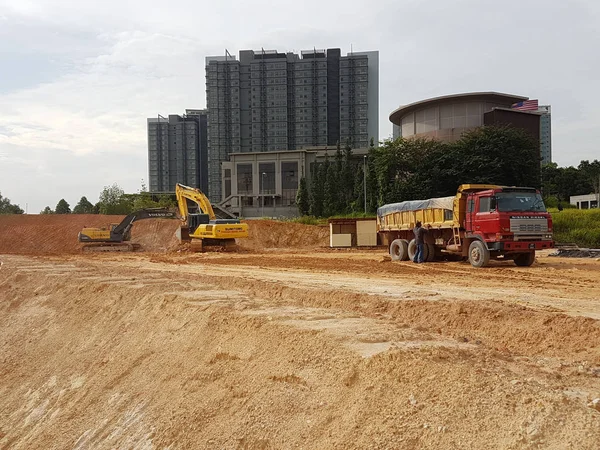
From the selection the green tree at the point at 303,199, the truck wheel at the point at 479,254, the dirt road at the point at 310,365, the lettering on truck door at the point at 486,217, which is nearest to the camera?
the dirt road at the point at 310,365

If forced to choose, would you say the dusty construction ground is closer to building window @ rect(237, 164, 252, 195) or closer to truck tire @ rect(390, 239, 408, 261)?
truck tire @ rect(390, 239, 408, 261)

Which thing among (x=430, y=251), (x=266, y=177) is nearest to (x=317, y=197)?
(x=266, y=177)

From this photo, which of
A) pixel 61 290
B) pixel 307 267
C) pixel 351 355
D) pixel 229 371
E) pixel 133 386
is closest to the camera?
pixel 351 355

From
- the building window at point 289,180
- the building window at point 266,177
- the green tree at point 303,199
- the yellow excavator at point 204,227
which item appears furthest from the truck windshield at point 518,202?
the building window at point 266,177

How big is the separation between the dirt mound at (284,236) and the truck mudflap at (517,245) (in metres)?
21.2

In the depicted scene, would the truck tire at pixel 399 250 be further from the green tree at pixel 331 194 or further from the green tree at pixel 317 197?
the green tree at pixel 317 197

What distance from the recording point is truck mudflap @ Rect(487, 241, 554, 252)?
15521 mm

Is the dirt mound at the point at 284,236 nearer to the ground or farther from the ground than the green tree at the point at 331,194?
nearer to the ground

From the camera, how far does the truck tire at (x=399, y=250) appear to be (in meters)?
20.6

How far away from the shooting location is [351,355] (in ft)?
19.0

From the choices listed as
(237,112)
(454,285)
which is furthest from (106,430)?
(237,112)

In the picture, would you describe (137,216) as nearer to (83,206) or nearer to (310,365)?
(310,365)

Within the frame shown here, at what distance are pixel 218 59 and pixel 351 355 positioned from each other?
9920 centimetres

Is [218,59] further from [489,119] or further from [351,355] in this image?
[351,355]
